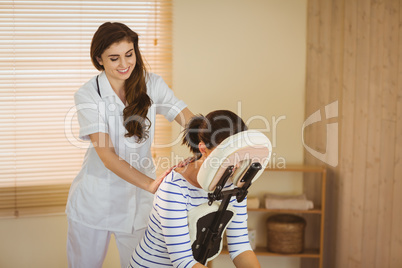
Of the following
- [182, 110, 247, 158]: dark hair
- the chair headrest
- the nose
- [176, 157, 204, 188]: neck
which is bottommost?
[176, 157, 204, 188]: neck

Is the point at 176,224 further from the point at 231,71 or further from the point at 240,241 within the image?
the point at 231,71

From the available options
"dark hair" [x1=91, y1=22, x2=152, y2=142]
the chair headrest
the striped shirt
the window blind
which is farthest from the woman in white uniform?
the window blind

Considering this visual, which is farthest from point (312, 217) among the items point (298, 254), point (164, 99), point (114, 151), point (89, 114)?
point (89, 114)

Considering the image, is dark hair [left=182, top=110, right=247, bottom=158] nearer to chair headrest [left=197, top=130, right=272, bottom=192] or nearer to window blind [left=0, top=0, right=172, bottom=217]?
chair headrest [left=197, top=130, right=272, bottom=192]

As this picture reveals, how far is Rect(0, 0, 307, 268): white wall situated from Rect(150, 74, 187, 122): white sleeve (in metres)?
0.88

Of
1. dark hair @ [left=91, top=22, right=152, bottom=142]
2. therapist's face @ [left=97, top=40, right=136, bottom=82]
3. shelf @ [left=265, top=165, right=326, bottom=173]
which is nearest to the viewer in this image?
therapist's face @ [left=97, top=40, right=136, bottom=82]

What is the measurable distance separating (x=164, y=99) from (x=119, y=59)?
0.32 metres

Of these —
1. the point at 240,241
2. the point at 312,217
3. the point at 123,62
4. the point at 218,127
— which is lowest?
the point at 312,217

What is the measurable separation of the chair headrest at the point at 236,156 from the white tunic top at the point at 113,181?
83 centimetres

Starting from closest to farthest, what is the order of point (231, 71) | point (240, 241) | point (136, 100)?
point (240, 241) < point (136, 100) < point (231, 71)

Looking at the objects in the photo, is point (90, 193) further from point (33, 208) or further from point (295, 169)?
point (295, 169)

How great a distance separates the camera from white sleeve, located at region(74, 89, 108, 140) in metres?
2.05

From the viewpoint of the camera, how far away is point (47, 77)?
9.84ft

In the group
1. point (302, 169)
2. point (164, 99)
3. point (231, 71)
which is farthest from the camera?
point (231, 71)
